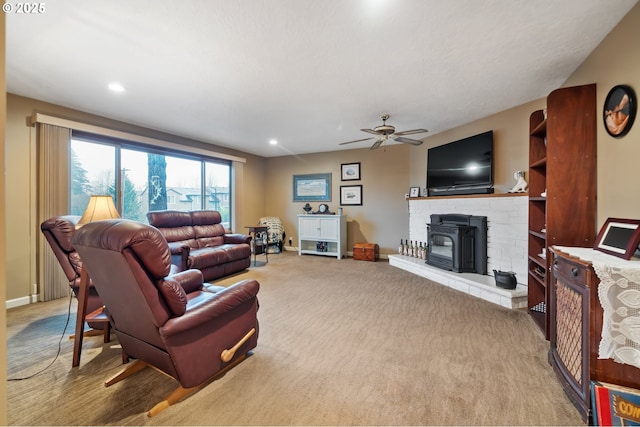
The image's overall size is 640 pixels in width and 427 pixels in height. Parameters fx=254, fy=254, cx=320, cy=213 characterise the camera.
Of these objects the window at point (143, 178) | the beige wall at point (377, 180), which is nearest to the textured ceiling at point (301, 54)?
the window at point (143, 178)

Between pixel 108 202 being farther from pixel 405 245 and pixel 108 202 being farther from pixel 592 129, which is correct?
pixel 405 245

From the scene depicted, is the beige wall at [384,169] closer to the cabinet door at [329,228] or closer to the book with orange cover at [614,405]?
the cabinet door at [329,228]

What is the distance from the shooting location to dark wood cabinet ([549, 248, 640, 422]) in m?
1.39

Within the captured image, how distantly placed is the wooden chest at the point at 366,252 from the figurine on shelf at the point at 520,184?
2.84m

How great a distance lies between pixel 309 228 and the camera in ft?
20.7


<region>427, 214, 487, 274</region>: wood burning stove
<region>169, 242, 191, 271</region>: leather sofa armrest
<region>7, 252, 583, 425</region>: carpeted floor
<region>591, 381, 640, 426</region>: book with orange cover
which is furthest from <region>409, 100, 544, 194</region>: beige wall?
<region>169, 242, 191, 271</region>: leather sofa armrest

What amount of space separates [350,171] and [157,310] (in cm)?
533

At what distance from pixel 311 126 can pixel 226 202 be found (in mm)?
3106

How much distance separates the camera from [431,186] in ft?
15.8

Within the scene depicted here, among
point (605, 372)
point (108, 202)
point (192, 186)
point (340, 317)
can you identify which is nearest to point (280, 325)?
point (340, 317)

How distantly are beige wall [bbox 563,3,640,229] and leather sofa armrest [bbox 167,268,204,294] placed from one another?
10.8ft

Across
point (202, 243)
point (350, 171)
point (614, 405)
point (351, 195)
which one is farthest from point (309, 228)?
point (614, 405)

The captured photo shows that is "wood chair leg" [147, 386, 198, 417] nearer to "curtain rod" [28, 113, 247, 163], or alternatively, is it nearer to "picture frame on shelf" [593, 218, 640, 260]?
"picture frame on shelf" [593, 218, 640, 260]

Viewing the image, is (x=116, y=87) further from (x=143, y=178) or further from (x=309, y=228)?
(x=309, y=228)
